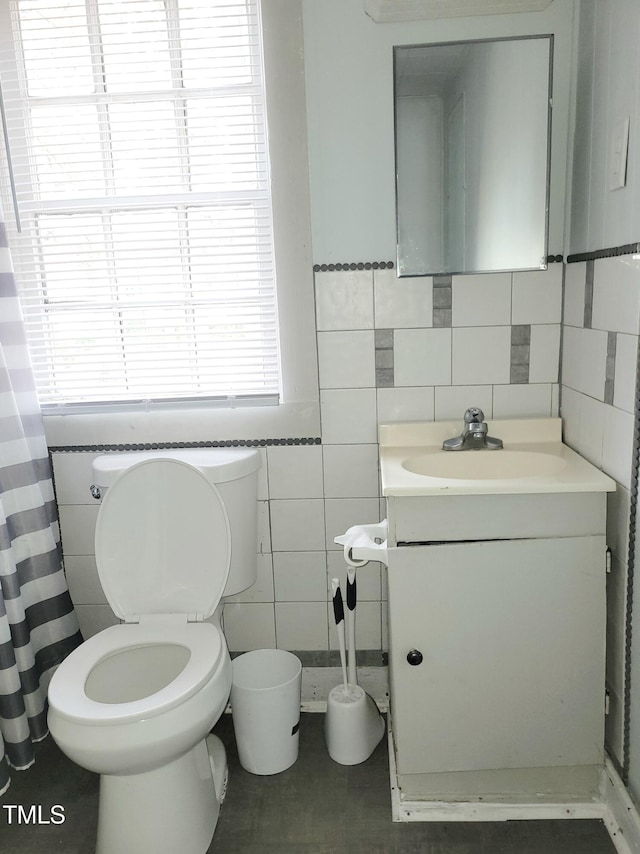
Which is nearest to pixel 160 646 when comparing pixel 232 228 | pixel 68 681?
pixel 68 681

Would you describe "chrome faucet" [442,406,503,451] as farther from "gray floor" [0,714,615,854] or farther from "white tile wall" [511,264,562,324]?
"gray floor" [0,714,615,854]

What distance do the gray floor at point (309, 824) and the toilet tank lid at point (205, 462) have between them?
831mm

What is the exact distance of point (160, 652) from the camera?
175 centimetres

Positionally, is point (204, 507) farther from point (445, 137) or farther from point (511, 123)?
point (511, 123)

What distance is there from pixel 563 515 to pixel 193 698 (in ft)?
3.07

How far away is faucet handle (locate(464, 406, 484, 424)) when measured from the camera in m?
1.88

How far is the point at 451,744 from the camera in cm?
166

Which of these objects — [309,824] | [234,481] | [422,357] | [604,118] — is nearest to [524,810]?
[309,824]

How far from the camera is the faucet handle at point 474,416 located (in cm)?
188

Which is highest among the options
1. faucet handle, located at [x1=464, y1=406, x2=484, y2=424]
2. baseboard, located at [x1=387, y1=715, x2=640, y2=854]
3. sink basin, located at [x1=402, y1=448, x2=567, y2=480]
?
faucet handle, located at [x1=464, y1=406, x2=484, y2=424]

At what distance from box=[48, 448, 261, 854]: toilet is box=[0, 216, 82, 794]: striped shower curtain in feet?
0.66

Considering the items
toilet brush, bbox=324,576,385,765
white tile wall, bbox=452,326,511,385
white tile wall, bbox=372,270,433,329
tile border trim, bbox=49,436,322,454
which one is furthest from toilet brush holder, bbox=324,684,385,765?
white tile wall, bbox=372,270,433,329

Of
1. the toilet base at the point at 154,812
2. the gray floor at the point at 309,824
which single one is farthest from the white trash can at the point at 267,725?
the toilet base at the point at 154,812

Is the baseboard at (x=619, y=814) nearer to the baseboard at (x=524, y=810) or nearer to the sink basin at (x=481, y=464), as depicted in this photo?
the baseboard at (x=524, y=810)
